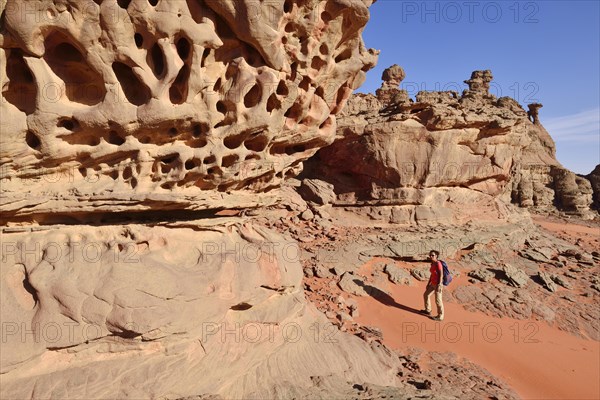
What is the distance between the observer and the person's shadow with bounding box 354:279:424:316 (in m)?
9.21

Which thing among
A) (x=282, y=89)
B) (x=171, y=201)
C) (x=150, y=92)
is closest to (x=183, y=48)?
(x=150, y=92)

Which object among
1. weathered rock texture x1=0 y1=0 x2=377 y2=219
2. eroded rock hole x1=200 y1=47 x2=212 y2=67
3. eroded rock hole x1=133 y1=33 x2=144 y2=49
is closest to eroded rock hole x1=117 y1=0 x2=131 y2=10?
weathered rock texture x1=0 y1=0 x2=377 y2=219

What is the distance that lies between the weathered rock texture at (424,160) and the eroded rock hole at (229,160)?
8874 mm

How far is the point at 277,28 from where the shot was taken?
16.9ft

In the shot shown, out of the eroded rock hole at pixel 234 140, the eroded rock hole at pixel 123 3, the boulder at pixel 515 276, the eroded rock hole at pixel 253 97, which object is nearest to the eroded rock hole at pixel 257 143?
the eroded rock hole at pixel 234 140

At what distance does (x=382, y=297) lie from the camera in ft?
31.3

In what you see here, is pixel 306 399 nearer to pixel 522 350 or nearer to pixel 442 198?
pixel 522 350

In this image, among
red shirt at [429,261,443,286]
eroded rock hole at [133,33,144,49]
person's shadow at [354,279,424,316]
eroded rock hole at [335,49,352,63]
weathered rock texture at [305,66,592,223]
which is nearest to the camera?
eroded rock hole at [133,33,144,49]

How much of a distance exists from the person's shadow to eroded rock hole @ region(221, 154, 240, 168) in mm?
5628

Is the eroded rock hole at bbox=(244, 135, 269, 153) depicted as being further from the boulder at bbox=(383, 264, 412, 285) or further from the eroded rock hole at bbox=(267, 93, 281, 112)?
the boulder at bbox=(383, 264, 412, 285)

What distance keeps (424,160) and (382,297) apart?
256 inches

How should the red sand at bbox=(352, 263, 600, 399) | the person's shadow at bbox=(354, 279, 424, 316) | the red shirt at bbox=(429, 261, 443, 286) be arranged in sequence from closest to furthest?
the red sand at bbox=(352, 263, 600, 399) → the red shirt at bbox=(429, 261, 443, 286) → the person's shadow at bbox=(354, 279, 424, 316)

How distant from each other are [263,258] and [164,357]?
216 cm

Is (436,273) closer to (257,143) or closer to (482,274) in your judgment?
(482,274)
